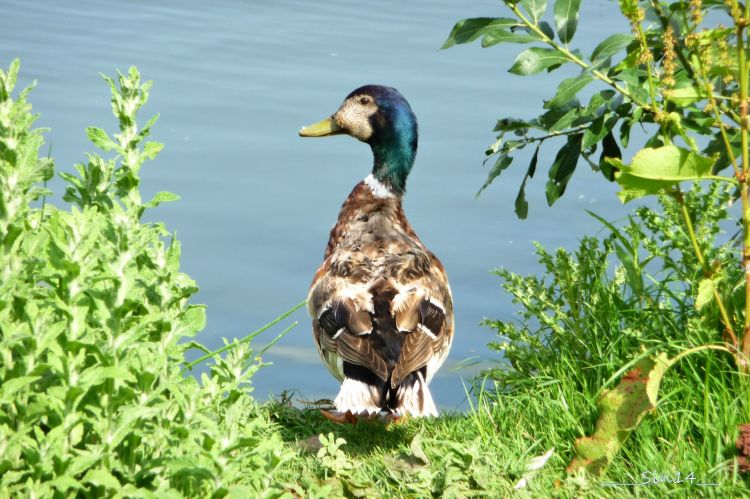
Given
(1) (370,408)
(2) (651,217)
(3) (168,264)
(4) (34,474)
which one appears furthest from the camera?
(1) (370,408)

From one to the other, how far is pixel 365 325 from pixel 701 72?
6.32 feet

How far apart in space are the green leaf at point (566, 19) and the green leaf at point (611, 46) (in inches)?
7.7

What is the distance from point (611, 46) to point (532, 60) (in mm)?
274

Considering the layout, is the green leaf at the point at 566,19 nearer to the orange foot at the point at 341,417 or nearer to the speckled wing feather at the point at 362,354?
the speckled wing feather at the point at 362,354

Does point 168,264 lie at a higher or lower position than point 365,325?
higher

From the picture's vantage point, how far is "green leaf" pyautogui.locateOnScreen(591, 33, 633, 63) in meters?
4.05

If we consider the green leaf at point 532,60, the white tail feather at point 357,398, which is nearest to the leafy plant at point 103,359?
the green leaf at point 532,60

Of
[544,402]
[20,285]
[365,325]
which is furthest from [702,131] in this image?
[20,285]

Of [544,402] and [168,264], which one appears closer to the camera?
[168,264]

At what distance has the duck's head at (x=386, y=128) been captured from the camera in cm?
691

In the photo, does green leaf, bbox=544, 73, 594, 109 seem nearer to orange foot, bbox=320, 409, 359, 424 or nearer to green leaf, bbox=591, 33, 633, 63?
green leaf, bbox=591, 33, 633, 63

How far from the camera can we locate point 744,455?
383cm

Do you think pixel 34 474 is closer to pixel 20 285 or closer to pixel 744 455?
pixel 20 285

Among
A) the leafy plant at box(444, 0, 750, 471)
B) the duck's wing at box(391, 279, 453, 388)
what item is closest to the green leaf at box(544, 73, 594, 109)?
the leafy plant at box(444, 0, 750, 471)
